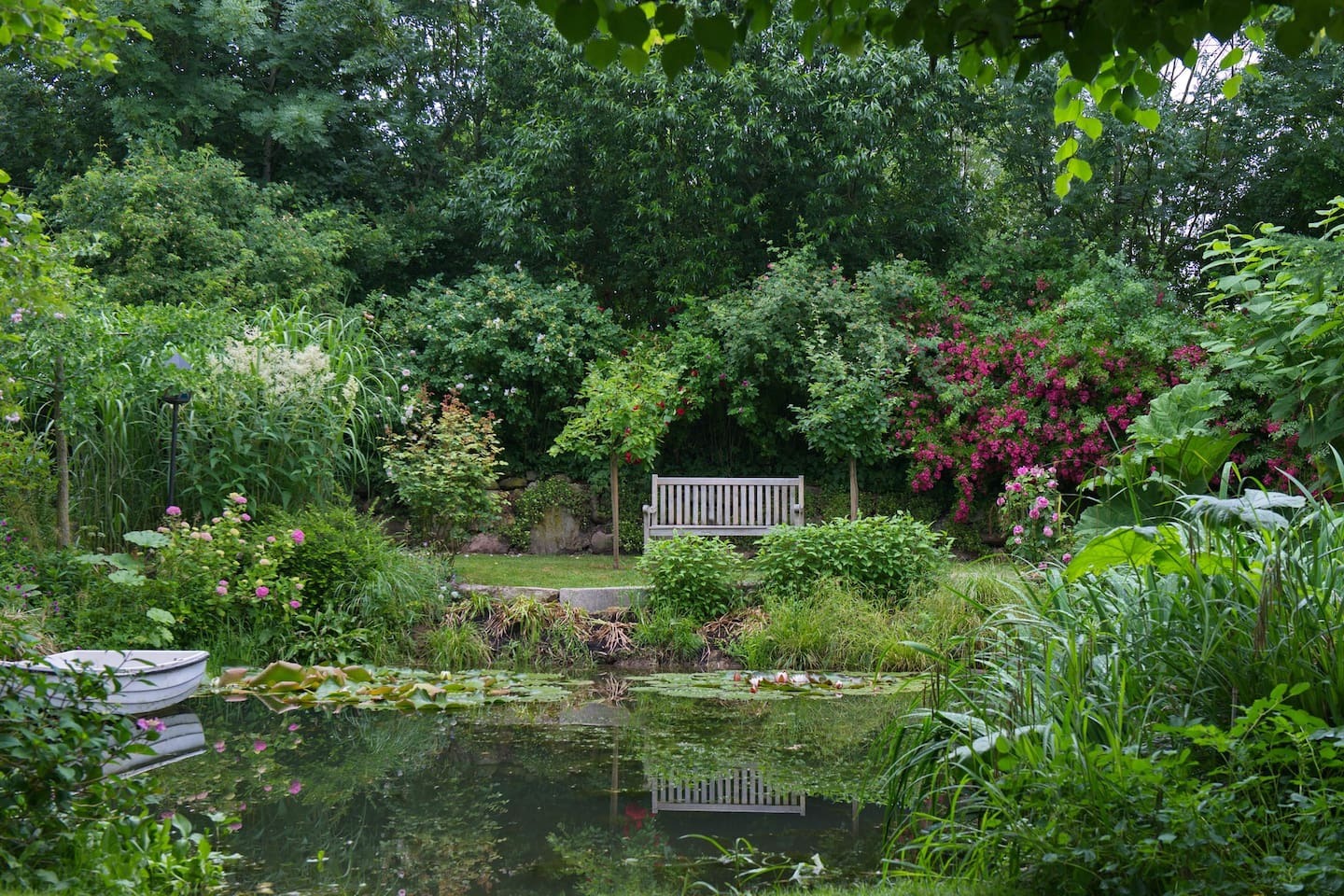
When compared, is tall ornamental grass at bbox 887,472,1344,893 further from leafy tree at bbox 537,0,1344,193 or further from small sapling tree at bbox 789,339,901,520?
small sapling tree at bbox 789,339,901,520

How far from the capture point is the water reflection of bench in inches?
164

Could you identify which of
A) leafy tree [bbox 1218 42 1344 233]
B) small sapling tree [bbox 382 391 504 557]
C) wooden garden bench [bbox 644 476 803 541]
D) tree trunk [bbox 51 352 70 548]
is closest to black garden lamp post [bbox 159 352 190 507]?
tree trunk [bbox 51 352 70 548]

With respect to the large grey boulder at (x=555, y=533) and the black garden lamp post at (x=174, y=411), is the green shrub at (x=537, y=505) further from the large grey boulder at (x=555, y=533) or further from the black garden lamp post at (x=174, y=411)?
the black garden lamp post at (x=174, y=411)

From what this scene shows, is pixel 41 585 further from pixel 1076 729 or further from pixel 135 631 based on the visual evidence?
pixel 1076 729

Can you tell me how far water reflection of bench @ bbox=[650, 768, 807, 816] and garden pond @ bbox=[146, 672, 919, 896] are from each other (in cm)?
1

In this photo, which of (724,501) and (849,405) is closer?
(849,405)

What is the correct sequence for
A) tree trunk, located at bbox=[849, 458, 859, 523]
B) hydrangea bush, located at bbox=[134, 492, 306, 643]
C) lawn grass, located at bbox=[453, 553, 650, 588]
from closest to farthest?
1. hydrangea bush, located at bbox=[134, 492, 306, 643]
2. lawn grass, located at bbox=[453, 553, 650, 588]
3. tree trunk, located at bbox=[849, 458, 859, 523]

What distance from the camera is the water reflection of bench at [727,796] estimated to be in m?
4.18

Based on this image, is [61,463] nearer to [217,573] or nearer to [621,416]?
[217,573]

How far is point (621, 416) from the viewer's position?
31.9ft

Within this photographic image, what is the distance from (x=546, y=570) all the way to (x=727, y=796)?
5204mm

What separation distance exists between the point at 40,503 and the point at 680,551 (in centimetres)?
447

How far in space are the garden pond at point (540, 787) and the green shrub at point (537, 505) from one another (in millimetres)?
4472

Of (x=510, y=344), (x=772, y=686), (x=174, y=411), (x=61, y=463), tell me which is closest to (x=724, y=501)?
(x=510, y=344)
